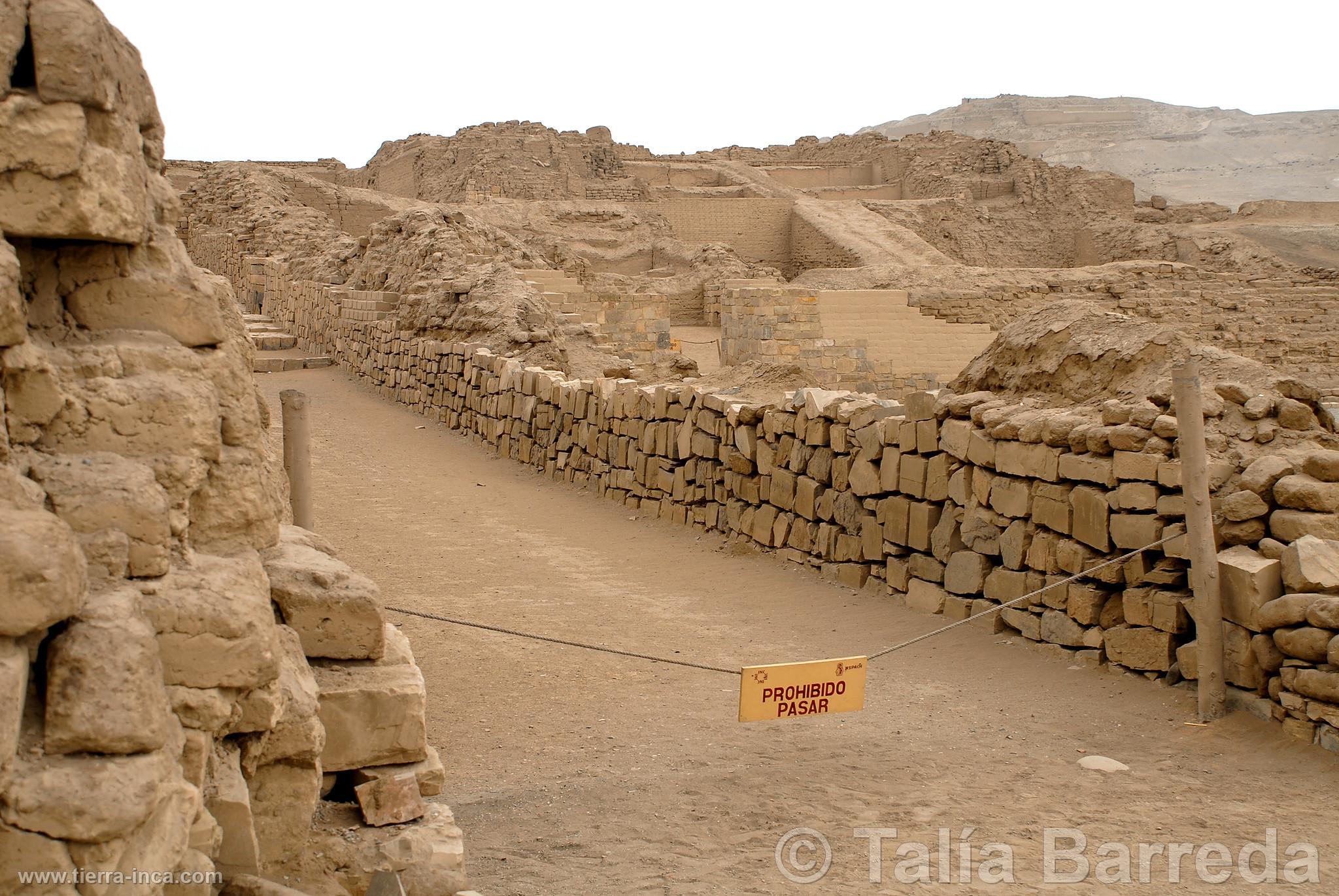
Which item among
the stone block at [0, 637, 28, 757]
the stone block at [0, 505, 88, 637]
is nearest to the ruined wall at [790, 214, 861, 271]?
the stone block at [0, 505, 88, 637]

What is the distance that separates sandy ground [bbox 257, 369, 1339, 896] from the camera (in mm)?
4082

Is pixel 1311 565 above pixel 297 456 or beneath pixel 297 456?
beneath

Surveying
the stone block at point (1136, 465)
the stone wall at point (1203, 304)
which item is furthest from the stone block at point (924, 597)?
the stone wall at point (1203, 304)

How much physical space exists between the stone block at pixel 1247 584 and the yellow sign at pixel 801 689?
5.89 ft

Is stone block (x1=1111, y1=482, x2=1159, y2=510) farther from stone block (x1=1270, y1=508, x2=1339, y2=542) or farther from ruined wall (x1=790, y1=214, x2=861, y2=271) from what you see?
ruined wall (x1=790, y1=214, x2=861, y2=271)

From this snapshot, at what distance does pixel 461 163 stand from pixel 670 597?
2613cm

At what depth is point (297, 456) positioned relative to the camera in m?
5.67

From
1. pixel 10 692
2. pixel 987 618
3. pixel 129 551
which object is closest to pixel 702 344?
pixel 987 618

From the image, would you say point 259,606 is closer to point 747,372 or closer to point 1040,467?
point 1040,467

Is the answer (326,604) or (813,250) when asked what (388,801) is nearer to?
(326,604)

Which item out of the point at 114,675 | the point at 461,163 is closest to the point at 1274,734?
the point at 114,675

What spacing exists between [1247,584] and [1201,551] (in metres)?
0.23

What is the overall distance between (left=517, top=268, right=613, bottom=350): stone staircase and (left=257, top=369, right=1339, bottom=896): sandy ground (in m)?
6.27

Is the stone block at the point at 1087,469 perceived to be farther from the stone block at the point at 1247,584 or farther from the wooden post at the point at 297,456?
the wooden post at the point at 297,456
